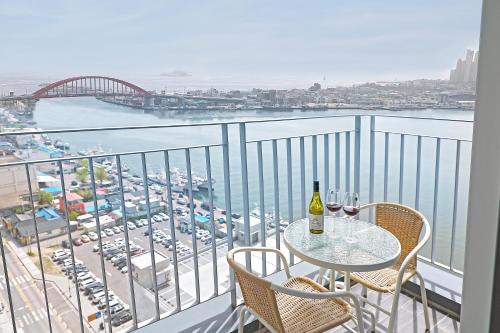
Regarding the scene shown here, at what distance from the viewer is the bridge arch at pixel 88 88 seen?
288 cm

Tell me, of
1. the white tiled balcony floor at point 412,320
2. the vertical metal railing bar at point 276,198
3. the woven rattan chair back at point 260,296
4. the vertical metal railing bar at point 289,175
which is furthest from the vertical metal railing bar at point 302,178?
the woven rattan chair back at point 260,296

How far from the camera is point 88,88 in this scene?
3.11 meters

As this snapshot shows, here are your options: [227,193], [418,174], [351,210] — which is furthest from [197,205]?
[418,174]

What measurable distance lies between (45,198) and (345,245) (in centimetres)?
174

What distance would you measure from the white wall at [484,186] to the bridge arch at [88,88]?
9.81 ft

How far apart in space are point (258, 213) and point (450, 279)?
1712mm

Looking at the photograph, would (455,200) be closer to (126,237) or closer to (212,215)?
(212,215)

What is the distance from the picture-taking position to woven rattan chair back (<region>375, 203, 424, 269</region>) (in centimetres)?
238

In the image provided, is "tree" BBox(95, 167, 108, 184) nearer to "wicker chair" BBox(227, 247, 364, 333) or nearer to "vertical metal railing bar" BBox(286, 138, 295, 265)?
"wicker chair" BBox(227, 247, 364, 333)

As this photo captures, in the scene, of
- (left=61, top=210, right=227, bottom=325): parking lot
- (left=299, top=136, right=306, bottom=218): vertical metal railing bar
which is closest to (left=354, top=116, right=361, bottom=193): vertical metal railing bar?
(left=299, top=136, right=306, bottom=218): vertical metal railing bar

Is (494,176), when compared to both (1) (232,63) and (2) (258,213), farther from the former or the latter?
(1) (232,63)

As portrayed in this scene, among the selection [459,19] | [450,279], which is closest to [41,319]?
[450,279]

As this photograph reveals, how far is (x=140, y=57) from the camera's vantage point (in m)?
5.57

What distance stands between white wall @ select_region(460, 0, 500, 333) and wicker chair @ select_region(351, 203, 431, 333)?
138 centimetres
